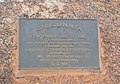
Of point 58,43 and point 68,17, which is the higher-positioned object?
point 68,17

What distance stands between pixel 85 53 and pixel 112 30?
677 mm

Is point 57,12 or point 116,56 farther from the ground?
point 57,12

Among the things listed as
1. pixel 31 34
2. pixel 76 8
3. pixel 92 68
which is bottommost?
pixel 92 68

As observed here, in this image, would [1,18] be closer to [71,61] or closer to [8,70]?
[8,70]

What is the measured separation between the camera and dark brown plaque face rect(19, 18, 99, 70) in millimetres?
5859

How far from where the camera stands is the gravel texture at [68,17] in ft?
19.2

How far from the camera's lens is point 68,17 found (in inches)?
244

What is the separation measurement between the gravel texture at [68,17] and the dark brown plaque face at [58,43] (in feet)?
0.45

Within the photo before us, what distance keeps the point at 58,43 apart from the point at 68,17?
518 millimetres

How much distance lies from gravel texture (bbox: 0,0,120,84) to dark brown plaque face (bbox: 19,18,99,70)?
0.14 m

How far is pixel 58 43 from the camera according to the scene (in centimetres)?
594

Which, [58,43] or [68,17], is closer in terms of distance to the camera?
[58,43]

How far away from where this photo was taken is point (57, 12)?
6227mm

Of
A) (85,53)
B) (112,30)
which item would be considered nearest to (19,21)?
(85,53)
